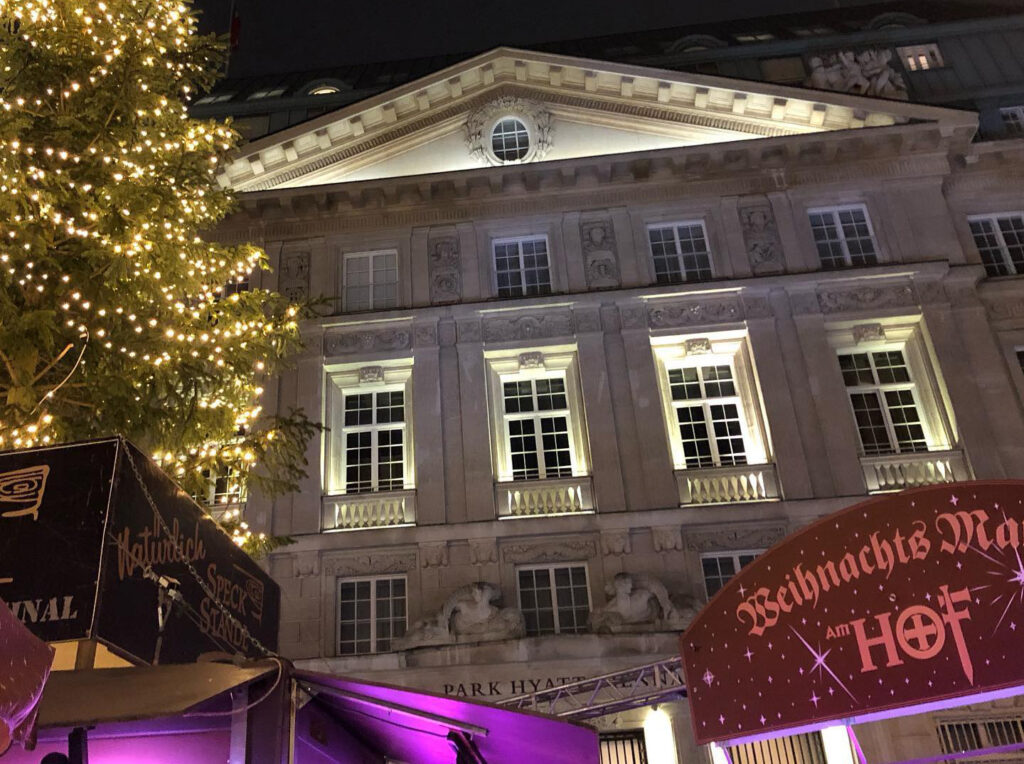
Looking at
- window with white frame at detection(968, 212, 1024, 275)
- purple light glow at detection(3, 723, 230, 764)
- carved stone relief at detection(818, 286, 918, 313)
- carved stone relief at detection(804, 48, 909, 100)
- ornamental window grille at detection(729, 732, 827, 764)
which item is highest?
carved stone relief at detection(804, 48, 909, 100)

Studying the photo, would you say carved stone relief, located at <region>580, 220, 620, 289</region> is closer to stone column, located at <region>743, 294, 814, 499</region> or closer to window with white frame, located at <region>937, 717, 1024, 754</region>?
stone column, located at <region>743, 294, 814, 499</region>

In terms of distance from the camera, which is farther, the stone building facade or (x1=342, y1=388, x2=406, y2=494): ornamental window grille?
(x1=342, y1=388, x2=406, y2=494): ornamental window grille

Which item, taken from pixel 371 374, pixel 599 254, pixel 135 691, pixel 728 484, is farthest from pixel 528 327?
pixel 135 691

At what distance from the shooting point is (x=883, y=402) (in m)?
18.6

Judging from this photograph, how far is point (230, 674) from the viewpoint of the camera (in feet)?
12.9

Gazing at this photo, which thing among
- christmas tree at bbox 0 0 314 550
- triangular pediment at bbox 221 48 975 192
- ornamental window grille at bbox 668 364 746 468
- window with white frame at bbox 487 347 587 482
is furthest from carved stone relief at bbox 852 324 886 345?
christmas tree at bbox 0 0 314 550

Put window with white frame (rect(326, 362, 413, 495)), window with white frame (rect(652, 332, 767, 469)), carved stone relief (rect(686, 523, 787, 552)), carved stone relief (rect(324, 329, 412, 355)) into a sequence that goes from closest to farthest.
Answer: carved stone relief (rect(686, 523, 787, 552)) < window with white frame (rect(652, 332, 767, 469)) < window with white frame (rect(326, 362, 413, 495)) < carved stone relief (rect(324, 329, 412, 355))

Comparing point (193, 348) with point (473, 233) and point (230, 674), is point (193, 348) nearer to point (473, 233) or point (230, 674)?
point (230, 674)

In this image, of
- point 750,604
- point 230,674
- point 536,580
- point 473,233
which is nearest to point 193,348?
point 230,674

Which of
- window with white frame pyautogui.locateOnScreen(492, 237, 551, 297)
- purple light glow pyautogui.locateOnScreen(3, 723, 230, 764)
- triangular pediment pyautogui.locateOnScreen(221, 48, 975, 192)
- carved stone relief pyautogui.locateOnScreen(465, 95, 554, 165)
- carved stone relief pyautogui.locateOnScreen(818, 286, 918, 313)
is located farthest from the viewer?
carved stone relief pyautogui.locateOnScreen(465, 95, 554, 165)

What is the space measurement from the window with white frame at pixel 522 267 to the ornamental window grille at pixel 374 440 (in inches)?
137

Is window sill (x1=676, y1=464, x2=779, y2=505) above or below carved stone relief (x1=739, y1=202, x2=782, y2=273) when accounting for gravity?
below

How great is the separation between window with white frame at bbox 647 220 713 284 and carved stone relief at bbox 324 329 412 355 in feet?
19.0

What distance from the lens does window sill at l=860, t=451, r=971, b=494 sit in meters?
17.5
